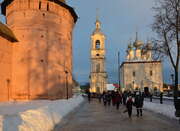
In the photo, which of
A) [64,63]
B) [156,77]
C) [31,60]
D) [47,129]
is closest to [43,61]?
[31,60]

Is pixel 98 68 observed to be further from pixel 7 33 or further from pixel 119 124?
pixel 119 124

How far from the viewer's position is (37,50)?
31.9 meters

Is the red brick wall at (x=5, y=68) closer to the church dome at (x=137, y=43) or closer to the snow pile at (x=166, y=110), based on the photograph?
the snow pile at (x=166, y=110)

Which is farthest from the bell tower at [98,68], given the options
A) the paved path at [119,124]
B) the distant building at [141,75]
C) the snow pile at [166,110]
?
the paved path at [119,124]

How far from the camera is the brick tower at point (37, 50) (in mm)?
31312

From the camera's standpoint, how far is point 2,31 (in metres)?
27.7

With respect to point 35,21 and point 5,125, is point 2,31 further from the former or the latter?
point 5,125

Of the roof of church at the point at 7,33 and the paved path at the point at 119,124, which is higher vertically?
Answer: the roof of church at the point at 7,33

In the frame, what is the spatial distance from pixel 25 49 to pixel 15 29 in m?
3.01

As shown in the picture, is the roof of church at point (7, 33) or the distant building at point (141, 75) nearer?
the roof of church at point (7, 33)

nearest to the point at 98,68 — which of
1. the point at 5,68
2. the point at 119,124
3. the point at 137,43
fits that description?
the point at 137,43

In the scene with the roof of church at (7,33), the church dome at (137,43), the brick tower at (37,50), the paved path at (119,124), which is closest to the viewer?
the paved path at (119,124)

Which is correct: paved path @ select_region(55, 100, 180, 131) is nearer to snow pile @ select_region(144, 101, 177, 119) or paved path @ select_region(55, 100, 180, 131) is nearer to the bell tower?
snow pile @ select_region(144, 101, 177, 119)

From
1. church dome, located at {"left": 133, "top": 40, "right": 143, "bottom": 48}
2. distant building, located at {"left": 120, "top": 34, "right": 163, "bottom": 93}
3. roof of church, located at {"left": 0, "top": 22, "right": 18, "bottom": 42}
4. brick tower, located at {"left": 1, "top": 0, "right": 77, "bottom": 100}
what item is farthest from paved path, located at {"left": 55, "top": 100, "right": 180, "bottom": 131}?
church dome, located at {"left": 133, "top": 40, "right": 143, "bottom": 48}
